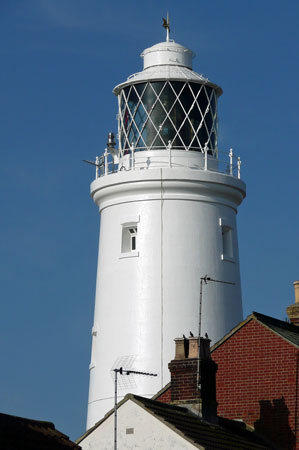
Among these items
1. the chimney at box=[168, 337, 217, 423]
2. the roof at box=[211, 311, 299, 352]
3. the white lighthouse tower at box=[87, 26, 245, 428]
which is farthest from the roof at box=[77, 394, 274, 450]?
the white lighthouse tower at box=[87, 26, 245, 428]

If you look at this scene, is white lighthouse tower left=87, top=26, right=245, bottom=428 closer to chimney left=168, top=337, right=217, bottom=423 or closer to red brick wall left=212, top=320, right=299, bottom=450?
red brick wall left=212, top=320, right=299, bottom=450

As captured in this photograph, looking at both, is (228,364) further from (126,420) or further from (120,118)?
(120,118)

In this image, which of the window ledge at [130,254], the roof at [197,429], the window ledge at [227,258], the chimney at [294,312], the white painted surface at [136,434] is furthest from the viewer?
the window ledge at [227,258]

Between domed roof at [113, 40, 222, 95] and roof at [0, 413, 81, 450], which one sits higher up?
domed roof at [113, 40, 222, 95]

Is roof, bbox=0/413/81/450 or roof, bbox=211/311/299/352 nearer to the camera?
roof, bbox=0/413/81/450

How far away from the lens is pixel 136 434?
30656mm

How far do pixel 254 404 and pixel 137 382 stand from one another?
687cm

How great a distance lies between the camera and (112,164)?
45.2 meters

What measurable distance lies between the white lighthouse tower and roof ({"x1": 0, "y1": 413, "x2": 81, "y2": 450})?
42.9ft

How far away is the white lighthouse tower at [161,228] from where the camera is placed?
4241 centimetres

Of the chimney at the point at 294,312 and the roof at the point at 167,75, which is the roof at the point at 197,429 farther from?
the roof at the point at 167,75

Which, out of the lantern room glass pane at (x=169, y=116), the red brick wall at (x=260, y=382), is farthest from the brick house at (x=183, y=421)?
the lantern room glass pane at (x=169, y=116)

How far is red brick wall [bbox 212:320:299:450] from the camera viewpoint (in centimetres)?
3497

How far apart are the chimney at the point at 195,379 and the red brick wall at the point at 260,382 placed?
2.29 metres
